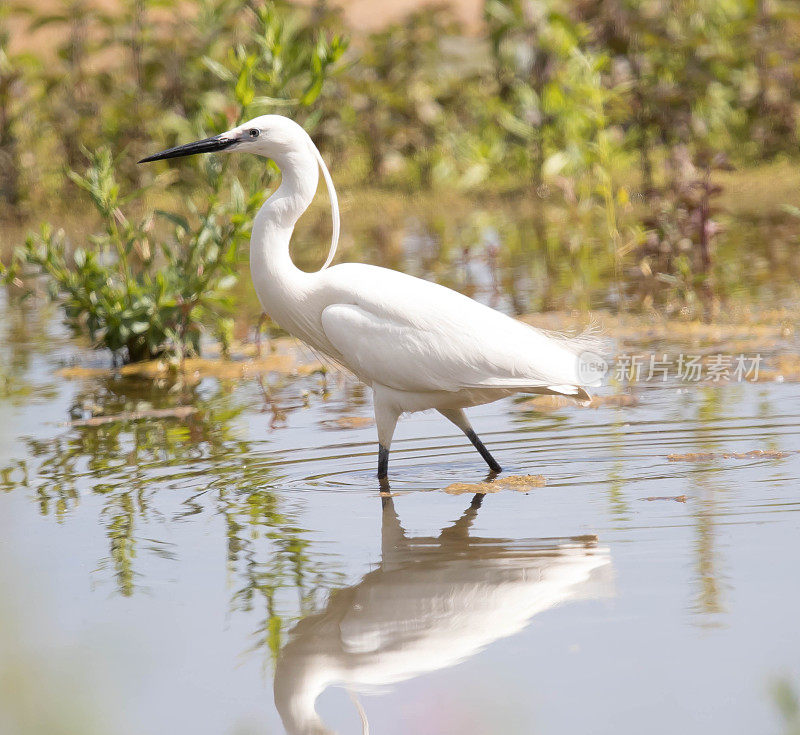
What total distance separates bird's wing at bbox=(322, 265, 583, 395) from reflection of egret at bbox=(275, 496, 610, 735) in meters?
0.72

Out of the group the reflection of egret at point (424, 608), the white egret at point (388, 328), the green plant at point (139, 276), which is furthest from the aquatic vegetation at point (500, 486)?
the green plant at point (139, 276)

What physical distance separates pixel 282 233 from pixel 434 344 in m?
0.78

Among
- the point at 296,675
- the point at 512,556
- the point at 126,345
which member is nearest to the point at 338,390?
the point at 126,345

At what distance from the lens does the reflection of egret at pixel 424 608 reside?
3307 mm

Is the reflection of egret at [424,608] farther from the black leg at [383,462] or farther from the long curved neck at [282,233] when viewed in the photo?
the long curved neck at [282,233]

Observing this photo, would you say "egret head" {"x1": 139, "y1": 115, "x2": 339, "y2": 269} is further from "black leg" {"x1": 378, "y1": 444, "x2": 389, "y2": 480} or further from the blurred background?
the blurred background

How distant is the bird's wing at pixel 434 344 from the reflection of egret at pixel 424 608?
725 mm

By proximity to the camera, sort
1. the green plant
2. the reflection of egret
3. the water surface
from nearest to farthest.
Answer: the water surface, the reflection of egret, the green plant

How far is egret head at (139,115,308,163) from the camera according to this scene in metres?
5.28

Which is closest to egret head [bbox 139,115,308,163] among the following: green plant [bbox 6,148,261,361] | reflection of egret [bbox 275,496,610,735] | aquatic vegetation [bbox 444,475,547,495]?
aquatic vegetation [bbox 444,475,547,495]

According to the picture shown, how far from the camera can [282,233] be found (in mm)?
5289

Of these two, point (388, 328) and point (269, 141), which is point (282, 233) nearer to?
point (269, 141)

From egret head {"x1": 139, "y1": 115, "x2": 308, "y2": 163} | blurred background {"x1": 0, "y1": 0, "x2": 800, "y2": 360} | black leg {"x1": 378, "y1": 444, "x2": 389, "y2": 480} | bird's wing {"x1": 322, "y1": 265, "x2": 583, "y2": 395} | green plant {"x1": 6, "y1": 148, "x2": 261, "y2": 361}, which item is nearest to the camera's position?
bird's wing {"x1": 322, "y1": 265, "x2": 583, "y2": 395}

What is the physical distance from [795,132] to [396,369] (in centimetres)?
1296
